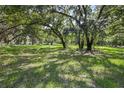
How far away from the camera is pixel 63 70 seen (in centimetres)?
382

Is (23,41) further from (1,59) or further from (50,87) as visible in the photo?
(50,87)

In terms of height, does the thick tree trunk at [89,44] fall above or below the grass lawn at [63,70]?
above

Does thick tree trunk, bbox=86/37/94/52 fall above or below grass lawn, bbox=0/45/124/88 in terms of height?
above

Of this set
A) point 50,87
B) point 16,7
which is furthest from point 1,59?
point 50,87

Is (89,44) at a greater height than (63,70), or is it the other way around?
(89,44)

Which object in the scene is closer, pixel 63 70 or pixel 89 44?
pixel 63 70

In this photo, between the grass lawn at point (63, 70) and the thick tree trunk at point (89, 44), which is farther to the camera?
the thick tree trunk at point (89, 44)

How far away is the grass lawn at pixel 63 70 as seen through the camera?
3.31 metres

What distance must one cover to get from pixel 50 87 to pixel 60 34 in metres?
3.14

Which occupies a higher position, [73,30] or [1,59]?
[73,30]

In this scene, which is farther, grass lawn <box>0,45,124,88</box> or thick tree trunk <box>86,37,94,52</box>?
thick tree trunk <box>86,37,94,52</box>

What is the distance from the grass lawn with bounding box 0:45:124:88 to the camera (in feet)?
10.9

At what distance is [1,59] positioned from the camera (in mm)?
4406

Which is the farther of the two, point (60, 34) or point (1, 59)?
point (60, 34)
